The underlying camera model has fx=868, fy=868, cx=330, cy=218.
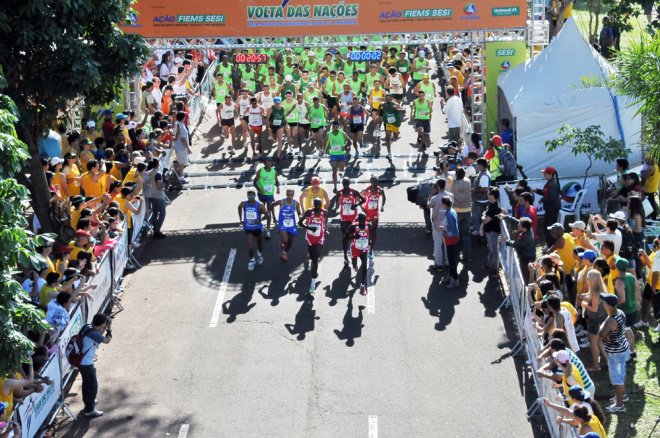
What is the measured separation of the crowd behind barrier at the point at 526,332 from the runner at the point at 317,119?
7984mm

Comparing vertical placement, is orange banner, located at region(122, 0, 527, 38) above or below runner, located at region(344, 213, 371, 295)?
above

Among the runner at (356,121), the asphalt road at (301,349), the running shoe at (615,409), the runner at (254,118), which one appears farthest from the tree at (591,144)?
the runner at (254,118)

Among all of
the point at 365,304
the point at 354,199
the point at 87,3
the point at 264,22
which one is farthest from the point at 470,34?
the point at 87,3

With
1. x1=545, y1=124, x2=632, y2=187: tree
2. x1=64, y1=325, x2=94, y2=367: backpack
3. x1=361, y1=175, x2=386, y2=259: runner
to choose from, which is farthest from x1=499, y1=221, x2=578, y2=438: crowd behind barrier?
x1=64, y1=325, x2=94, y2=367: backpack

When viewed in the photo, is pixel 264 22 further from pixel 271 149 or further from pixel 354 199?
A: pixel 354 199

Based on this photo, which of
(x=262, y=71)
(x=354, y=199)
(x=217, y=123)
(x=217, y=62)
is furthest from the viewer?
(x=217, y=62)

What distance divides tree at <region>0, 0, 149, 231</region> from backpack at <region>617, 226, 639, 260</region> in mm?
8566

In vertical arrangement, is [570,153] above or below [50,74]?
below

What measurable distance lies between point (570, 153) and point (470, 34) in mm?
3701

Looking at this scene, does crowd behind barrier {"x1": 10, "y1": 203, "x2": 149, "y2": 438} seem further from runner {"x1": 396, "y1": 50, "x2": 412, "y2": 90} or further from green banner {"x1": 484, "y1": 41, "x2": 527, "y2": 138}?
runner {"x1": 396, "y1": 50, "x2": 412, "y2": 90}

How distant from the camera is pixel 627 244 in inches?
546

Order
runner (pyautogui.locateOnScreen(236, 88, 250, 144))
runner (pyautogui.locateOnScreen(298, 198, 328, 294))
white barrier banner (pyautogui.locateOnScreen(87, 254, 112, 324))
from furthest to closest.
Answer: runner (pyautogui.locateOnScreen(236, 88, 250, 144)), runner (pyautogui.locateOnScreen(298, 198, 328, 294)), white barrier banner (pyautogui.locateOnScreen(87, 254, 112, 324))

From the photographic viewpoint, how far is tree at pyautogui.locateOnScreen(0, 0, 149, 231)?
1309cm

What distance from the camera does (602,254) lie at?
42.4ft
